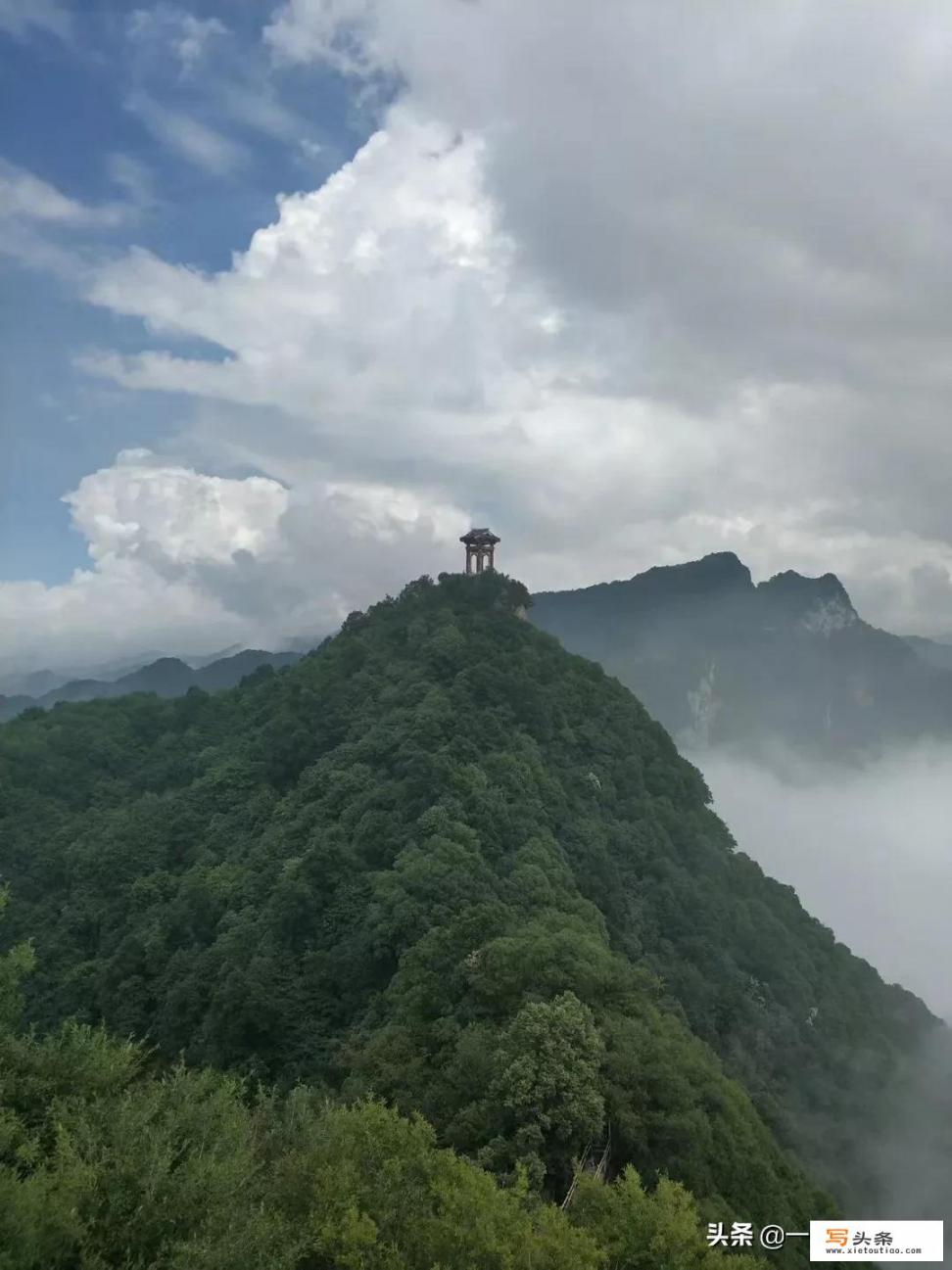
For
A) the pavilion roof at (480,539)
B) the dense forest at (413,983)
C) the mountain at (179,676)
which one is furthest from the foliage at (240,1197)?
the mountain at (179,676)

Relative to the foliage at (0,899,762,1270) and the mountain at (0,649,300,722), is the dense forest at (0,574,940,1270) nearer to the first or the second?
the foliage at (0,899,762,1270)

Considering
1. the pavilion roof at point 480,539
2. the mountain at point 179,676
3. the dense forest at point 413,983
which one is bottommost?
the dense forest at point 413,983

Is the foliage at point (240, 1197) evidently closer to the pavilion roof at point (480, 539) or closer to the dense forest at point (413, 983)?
the dense forest at point (413, 983)

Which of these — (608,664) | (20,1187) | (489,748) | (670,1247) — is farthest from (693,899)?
(608,664)

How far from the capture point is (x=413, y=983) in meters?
26.0

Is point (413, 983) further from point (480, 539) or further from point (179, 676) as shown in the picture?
point (179, 676)

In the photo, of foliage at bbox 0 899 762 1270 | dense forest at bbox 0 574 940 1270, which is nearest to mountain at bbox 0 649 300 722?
dense forest at bbox 0 574 940 1270

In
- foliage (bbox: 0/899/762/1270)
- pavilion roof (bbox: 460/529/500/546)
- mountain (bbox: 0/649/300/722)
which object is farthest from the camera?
mountain (bbox: 0/649/300/722)

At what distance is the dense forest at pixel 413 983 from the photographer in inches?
484

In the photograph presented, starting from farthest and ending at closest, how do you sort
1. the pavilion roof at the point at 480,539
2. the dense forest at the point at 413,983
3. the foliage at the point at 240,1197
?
the pavilion roof at the point at 480,539
the dense forest at the point at 413,983
the foliage at the point at 240,1197

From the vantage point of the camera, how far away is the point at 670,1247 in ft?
40.8

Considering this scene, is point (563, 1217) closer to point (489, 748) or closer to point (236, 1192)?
point (236, 1192)

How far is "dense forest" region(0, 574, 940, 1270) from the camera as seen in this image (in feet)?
40.3

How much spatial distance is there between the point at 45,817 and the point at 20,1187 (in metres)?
44.6
